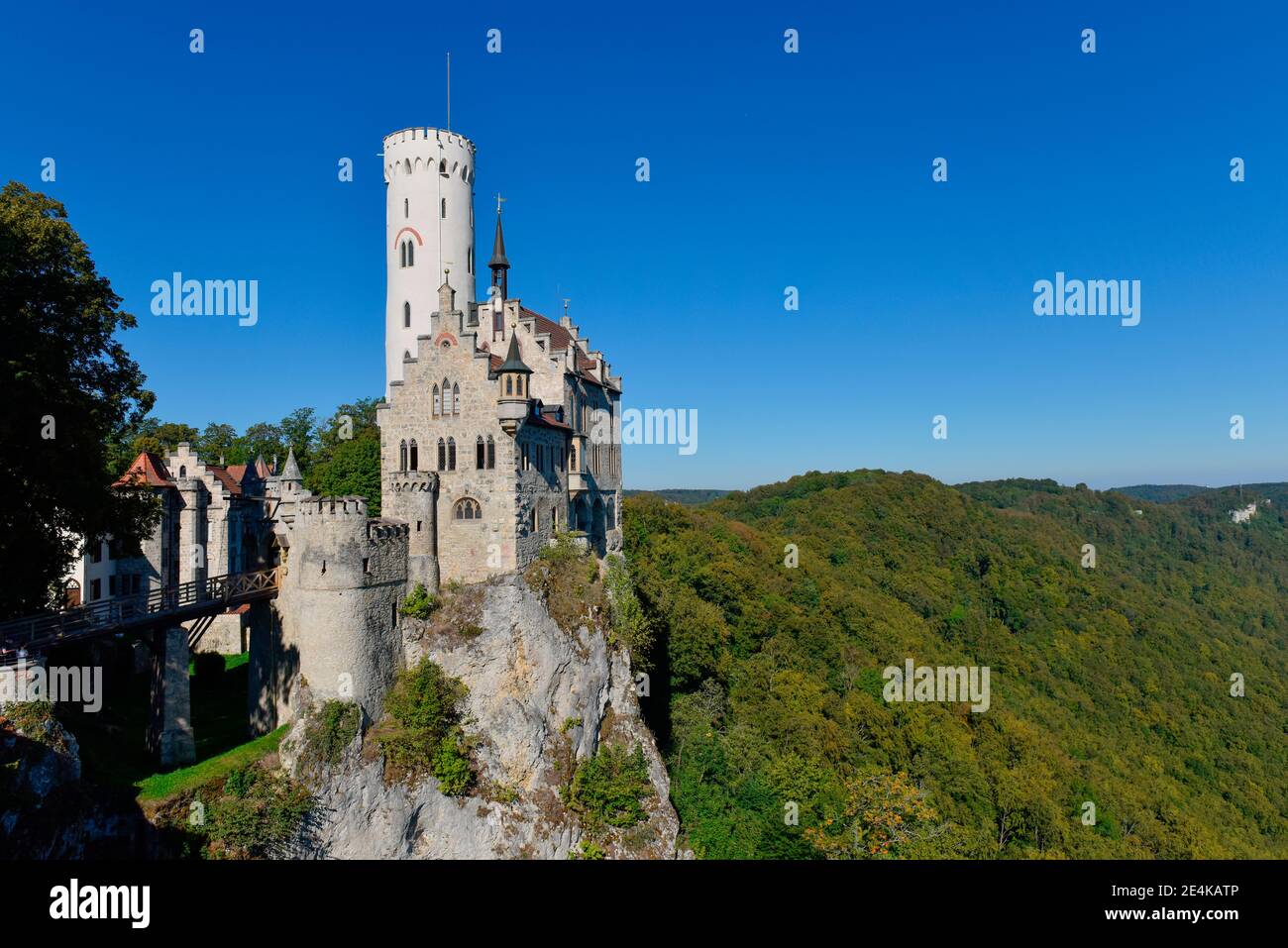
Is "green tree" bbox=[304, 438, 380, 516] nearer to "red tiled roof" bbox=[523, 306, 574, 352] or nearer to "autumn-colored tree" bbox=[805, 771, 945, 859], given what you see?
"red tiled roof" bbox=[523, 306, 574, 352]

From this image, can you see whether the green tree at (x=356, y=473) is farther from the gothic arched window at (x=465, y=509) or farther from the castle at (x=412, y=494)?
the gothic arched window at (x=465, y=509)

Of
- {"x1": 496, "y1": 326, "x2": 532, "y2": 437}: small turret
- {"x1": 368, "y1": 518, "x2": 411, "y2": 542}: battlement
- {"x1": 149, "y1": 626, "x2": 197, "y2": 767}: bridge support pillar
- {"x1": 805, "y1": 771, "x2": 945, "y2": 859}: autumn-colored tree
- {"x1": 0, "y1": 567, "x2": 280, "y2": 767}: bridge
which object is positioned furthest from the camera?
{"x1": 805, "y1": 771, "x2": 945, "y2": 859}: autumn-colored tree

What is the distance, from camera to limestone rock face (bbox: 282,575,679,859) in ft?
90.9

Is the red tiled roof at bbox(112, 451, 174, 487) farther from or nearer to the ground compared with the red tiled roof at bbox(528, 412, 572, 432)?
nearer to the ground

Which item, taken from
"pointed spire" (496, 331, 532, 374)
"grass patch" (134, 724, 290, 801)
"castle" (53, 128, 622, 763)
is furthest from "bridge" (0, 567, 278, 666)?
"pointed spire" (496, 331, 532, 374)

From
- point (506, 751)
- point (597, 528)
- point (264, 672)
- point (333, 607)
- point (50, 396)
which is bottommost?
point (506, 751)

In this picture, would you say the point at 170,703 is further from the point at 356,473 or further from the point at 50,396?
the point at 356,473

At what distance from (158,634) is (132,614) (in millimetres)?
1117

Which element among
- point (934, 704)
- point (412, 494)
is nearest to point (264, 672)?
point (412, 494)

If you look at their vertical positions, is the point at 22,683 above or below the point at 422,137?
below

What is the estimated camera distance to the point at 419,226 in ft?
129

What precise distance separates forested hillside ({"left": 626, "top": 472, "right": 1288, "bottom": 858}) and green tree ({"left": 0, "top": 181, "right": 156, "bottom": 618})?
2918 centimetres
